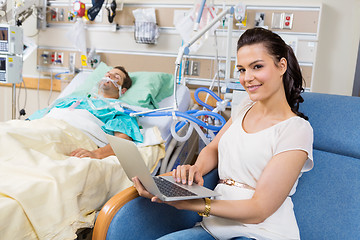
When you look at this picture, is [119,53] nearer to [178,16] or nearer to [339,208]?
[178,16]

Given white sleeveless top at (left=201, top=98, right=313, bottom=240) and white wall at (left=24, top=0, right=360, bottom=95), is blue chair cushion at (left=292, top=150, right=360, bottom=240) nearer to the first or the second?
white sleeveless top at (left=201, top=98, right=313, bottom=240)

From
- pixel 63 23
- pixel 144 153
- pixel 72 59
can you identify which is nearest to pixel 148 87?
pixel 144 153

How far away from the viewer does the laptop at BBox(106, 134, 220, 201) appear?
956 mm

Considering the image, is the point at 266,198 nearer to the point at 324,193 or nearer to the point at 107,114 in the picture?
the point at 324,193

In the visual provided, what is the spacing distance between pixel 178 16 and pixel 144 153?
5.08 feet

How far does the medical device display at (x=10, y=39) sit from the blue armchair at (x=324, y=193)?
2402 mm

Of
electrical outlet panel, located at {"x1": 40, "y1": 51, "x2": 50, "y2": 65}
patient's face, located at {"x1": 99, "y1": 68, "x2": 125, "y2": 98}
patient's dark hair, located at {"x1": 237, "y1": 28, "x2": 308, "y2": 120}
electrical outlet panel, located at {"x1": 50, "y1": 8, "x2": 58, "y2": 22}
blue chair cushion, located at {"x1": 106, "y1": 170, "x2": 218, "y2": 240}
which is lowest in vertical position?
blue chair cushion, located at {"x1": 106, "y1": 170, "x2": 218, "y2": 240}

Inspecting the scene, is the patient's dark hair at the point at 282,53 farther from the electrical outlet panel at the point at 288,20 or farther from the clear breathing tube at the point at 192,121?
the electrical outlet panel at the point at 288,20

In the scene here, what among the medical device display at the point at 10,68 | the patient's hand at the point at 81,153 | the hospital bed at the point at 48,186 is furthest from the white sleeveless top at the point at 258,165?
the medical device display at the point at 10,68

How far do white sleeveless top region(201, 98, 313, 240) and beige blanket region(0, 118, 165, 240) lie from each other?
50 cm

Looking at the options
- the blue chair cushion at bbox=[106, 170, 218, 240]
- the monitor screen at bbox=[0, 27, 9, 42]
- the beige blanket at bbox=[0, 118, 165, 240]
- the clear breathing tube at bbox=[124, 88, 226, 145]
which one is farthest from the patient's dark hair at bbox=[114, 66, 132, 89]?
the blue chair cushion at bbox=[106, 170, 218, 240]

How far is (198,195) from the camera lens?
101cm

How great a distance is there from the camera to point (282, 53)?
46.3 inches

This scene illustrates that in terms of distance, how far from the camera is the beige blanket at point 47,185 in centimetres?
115
